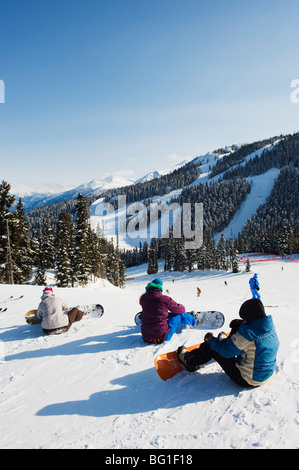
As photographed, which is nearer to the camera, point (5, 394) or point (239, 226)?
point (5, 394)

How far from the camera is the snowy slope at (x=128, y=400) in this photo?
321 cm

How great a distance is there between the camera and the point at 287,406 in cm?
360

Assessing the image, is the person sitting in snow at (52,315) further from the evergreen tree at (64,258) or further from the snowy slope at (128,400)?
the evergreen tree at (64,258)

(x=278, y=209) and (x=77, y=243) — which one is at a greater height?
(x=278, y=209)

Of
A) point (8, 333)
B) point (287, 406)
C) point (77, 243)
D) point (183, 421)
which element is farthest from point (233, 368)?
point (77, 243)

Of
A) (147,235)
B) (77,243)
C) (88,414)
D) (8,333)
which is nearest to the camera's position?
Answer: (88,414)

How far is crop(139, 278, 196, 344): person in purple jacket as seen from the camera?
5.77 m

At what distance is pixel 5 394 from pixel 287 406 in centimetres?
493

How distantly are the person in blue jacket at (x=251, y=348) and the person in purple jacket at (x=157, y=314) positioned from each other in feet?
6.15

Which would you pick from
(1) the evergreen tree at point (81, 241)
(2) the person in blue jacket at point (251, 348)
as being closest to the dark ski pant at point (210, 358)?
(2) the person in blue jacket at point (251, 348)

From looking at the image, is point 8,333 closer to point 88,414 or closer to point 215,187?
point 88,414

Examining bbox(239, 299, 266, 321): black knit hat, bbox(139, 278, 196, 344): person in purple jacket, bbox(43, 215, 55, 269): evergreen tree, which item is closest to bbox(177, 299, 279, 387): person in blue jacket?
bbox(239, 299, 266, 321): black knit hat

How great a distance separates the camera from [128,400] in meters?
4.12

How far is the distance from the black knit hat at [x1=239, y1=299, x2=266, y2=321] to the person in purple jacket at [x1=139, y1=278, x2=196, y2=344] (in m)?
2.12
